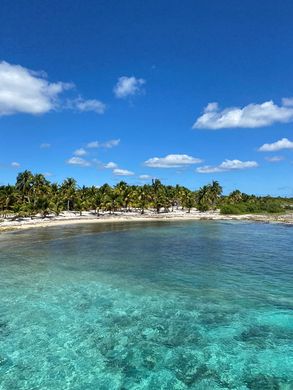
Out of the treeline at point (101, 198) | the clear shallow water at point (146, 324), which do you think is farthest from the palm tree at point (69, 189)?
the clear shallow water at point (146, 324)

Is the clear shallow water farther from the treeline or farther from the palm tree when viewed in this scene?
the palm tree

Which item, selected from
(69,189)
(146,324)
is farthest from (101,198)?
(146,324)

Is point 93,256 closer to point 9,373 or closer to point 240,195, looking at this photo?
point 9,373

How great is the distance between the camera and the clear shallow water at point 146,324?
16.0m

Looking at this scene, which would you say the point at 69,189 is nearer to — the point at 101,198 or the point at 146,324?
the point at 101,198

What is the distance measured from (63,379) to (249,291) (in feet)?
61.9

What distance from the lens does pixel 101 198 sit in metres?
129

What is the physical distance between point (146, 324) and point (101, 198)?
108306 mm

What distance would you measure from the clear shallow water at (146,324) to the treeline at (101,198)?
222 feet

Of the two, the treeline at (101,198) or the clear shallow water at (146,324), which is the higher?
the treeline at (101,198)

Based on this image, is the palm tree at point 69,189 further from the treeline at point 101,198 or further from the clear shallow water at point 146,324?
the clear shallow water at point 146,324

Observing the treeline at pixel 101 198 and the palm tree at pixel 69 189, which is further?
the palm tree at pixel 69 189

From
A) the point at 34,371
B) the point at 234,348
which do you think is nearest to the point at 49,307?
the point at 34,371

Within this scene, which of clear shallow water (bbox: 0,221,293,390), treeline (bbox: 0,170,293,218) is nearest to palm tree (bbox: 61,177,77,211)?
treeline (bbox: 0,170,293,218)
